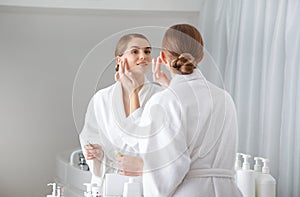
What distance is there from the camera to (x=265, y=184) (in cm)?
193

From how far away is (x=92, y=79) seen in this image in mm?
1406

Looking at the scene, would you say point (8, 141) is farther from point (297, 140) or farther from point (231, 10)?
point (297, 140)

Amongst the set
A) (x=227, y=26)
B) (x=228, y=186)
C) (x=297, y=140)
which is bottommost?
(x=228, y=186)

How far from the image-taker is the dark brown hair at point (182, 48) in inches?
54.9

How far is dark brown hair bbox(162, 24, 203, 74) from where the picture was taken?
139cm

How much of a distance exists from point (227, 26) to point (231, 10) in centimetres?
7

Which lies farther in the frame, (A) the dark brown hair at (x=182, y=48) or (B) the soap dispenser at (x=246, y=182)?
(B) the soap dispenser at (x=246, y=182)

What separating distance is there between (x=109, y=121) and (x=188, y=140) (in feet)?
0.72

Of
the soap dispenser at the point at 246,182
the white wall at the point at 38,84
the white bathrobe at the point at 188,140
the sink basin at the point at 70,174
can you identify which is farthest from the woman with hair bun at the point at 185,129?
the white wall at the point at 38,84

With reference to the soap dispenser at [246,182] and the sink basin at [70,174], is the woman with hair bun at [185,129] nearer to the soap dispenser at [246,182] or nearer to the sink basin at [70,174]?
the soap dispenser at [246,182]

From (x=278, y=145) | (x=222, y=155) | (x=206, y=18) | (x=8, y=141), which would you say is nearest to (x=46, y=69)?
(x=8, y=141)

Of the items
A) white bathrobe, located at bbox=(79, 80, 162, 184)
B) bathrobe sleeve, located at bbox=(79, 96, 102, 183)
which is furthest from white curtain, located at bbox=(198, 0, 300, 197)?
bathrobe sleeve, located at bbox=(79, 96, 102, 183)

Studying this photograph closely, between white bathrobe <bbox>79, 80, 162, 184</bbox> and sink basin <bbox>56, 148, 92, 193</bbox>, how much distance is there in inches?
29.3

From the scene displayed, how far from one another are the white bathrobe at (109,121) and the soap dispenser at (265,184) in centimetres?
69
